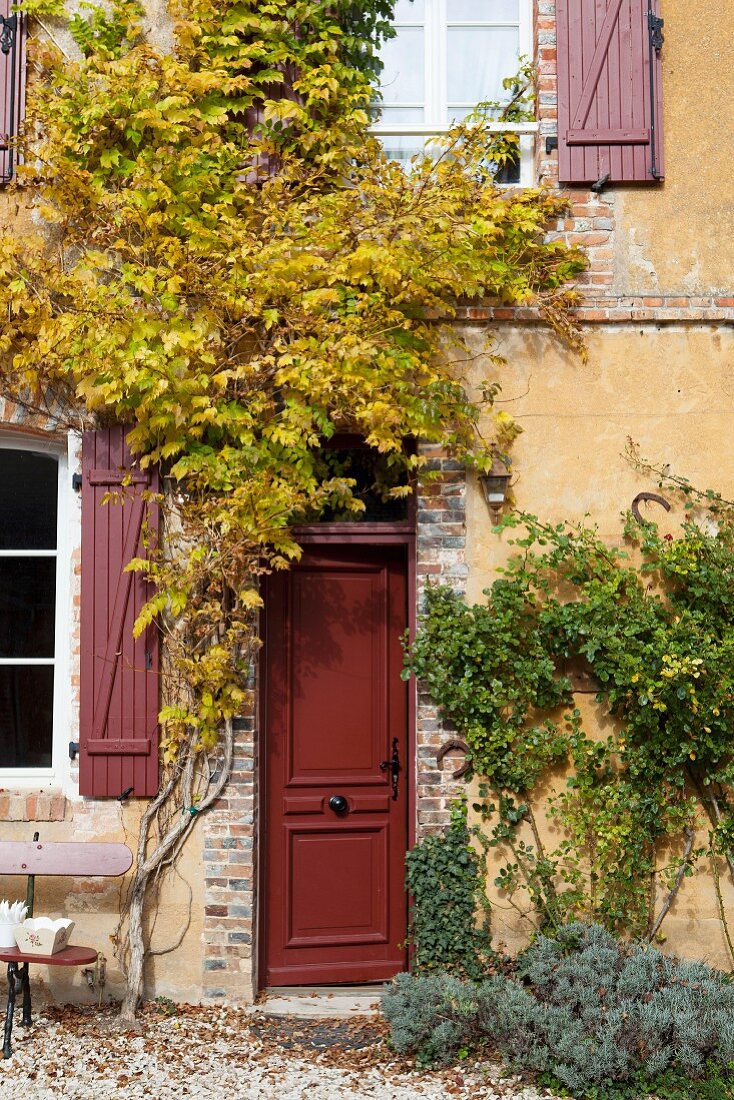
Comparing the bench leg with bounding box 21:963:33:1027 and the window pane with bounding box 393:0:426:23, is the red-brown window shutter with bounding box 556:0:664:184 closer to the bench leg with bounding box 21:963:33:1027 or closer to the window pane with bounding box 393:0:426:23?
the window pane with bounding box 393:0:426:23

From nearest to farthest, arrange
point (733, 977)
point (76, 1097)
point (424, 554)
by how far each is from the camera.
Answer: point (76, 1097)
point (733, 977)
point (424, 554)

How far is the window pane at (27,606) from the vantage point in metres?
5.39

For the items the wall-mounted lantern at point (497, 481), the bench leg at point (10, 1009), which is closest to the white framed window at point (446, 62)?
the wall-mounted lantern at point (497, 481)

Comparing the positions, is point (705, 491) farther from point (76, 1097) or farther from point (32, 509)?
point (76, 1097)

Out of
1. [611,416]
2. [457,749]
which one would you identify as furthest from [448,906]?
[611,416]

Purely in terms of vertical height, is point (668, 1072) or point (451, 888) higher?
point (451, 888)

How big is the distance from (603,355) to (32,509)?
3123 mm

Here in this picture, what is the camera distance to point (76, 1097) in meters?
4.16

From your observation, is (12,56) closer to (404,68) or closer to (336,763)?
(404,68)

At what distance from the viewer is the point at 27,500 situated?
5461 millimetres

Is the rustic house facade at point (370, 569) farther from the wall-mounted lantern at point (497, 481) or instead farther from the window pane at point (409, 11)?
the window pane at point (409, 11)

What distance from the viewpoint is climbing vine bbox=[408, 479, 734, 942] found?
502cm

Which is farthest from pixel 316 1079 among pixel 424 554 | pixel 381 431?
pixel 381 431

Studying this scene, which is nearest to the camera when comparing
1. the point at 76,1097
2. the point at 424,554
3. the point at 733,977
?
the point at 76,1097
